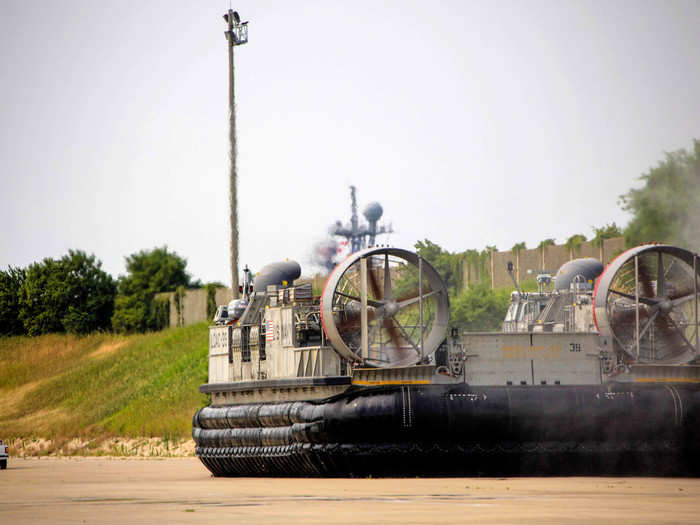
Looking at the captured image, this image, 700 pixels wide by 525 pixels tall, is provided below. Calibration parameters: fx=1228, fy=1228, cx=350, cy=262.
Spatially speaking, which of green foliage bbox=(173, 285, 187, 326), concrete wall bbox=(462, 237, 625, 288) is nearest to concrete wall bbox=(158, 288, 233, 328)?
green foliage bbox=(173, 285, 187, 326)

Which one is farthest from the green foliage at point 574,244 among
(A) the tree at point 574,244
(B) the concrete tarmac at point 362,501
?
(B) the concrete tarmac at point 362,501

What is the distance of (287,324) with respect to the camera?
77.2 ft

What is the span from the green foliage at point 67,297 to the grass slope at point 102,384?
2.76 ft

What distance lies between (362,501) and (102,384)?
38.0 m

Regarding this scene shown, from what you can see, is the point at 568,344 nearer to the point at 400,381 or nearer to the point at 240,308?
the point at 400,381

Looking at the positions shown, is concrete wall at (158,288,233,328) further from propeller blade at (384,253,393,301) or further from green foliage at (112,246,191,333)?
propeller blade at (384,253,393,301)

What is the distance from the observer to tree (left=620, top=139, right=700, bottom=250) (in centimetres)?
3503

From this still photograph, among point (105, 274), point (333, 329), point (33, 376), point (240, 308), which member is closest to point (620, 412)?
point (333, 329)

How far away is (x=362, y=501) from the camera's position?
14.8 meters

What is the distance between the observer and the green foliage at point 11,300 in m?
52.3

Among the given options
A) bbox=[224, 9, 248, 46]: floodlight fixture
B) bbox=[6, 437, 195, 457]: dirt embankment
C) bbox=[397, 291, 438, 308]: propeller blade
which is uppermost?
bbox=[224, 9, 248, 46]: floodlight fixture

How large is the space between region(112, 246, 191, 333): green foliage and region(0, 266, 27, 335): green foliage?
19.0 ft

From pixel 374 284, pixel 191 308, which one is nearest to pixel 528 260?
pixel 191 308

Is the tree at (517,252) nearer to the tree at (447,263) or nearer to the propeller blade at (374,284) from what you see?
the tree at (447,263)
